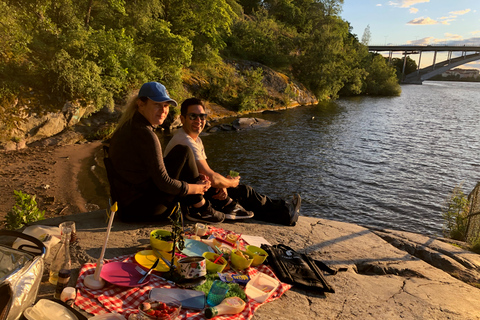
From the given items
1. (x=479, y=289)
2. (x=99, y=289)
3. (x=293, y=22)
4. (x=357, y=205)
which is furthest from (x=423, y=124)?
(x=293, y=22)

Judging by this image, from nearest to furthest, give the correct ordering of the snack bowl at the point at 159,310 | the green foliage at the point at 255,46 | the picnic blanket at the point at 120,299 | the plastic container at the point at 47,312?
the plastic container at the point at 47,312, the snack bowl at the point at 159,310, the picnic blanket at the point at 120,299, the green foliage at the point at 255,46

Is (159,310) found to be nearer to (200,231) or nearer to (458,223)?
(200,231)

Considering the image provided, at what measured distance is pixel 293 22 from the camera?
60.2 metres

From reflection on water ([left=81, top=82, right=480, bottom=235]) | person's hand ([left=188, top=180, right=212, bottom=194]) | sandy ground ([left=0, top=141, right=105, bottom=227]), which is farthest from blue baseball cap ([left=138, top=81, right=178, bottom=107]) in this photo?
reflection on water ([left=81, top=82, right=480, bottom=235])

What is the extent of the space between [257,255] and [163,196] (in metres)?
1.49

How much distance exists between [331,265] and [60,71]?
44.3 ft

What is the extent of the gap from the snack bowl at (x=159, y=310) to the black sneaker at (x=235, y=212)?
2633 mm

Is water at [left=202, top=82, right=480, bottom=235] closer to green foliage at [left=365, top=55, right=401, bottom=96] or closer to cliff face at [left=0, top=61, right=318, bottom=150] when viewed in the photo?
cliff face at [left=0, top=61, right=318, bottom=150]

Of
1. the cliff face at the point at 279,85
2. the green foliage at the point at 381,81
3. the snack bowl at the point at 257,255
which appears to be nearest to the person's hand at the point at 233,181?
the snack bowl at the point at 257,255

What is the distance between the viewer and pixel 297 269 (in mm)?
4094

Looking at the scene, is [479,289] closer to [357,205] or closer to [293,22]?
[357,205]

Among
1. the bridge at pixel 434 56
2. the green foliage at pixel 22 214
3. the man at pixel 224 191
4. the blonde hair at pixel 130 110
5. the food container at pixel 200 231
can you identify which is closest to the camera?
the blonde hair at pixel 130 110

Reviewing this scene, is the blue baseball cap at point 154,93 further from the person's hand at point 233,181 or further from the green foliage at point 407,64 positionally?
the green foliage at point 407,64

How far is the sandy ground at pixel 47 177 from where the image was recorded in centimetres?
831
